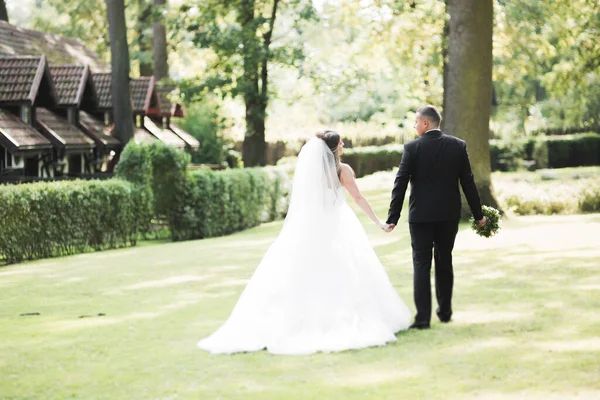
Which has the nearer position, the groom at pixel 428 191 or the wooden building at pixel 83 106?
the groom at pixel 428 191

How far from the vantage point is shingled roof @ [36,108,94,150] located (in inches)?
1033

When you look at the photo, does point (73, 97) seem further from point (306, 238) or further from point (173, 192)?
point (306, 238)

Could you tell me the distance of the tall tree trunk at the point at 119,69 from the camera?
2789cm

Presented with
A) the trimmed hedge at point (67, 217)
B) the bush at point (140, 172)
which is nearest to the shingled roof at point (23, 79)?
the bush at point (140, 172)

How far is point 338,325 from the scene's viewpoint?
874 centimetres

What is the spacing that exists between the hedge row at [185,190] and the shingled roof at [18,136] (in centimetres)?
289

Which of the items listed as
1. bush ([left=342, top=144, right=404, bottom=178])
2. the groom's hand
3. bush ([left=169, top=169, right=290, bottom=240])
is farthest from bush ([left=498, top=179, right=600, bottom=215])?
bush ([left=342, top=144, right=404, bottom=178])

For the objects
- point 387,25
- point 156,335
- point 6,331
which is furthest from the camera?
point 387,25

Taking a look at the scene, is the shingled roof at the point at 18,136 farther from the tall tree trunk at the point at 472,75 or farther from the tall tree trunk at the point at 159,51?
the tall tree trunk at the point at 159,51

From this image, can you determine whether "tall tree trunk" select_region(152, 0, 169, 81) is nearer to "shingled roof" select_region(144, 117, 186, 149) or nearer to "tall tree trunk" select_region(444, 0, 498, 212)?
"shingled roof" select_region(144, 117, 186, 149)

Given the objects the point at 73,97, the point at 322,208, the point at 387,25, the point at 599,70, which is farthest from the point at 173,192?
the point at 599,70

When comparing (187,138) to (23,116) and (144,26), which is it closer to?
(144,26)

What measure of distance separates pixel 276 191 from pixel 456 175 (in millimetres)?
21298

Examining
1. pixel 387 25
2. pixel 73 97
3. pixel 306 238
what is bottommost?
pixel 306 238
